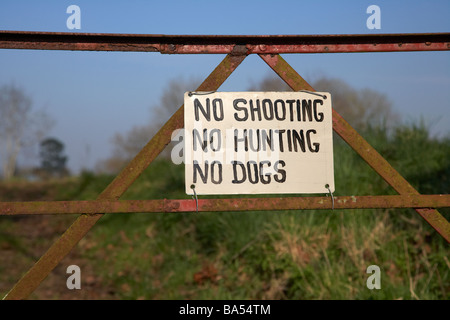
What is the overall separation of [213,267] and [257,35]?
3.76 metres

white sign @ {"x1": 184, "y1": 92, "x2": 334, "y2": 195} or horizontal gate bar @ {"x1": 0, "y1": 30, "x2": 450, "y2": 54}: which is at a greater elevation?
horizontal gate bar @ {"x1": 0, "y1": 30, "x2": 450, "y2": 54}

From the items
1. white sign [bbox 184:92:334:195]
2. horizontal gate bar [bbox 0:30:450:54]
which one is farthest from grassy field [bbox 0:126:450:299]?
horizontal gate bar [bbox 0:30:450:54]

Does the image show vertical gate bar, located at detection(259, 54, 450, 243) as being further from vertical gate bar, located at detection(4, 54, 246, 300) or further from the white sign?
vertical gate bar, located at detection(4, 54, 246, 300)

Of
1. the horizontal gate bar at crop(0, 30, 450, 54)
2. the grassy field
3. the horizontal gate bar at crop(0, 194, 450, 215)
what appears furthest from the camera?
the grassy field

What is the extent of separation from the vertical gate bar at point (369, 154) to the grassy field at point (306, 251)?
2009 mm

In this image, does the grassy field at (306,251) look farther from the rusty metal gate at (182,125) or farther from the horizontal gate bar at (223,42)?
the horizontal gate bar at (223,42)

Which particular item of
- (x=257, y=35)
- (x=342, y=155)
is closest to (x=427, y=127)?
(x=342, y=155)

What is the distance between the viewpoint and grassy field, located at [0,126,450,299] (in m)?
5.35

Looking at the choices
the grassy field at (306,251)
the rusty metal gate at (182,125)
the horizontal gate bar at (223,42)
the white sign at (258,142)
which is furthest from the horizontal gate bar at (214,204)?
the grassy field at (306,251)

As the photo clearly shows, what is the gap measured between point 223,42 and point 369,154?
3.90ft

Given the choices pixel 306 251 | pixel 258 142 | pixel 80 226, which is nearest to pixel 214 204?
pixel 258 142

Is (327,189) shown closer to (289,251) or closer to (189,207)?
(189,207)

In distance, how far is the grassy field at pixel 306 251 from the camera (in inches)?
211

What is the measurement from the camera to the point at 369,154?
3.08 metres
